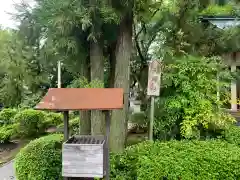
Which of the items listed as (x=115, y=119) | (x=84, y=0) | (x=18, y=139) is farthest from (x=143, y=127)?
(x=18, y=139)

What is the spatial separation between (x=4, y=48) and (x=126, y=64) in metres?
10.6

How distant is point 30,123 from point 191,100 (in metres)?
7.34

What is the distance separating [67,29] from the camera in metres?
5.84

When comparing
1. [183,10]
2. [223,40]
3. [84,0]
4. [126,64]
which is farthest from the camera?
[223,40]

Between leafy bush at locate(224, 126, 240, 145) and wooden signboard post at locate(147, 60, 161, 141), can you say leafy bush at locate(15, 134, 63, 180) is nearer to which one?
wooden signboard post at locate(147, 60, 161, 141)

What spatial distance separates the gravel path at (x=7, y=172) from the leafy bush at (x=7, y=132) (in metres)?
2.97

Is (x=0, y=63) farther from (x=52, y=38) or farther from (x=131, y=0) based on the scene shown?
(x=131, y=0)

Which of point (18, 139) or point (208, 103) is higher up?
point (208, 103)

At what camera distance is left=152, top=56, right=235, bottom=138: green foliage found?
20.2 ft

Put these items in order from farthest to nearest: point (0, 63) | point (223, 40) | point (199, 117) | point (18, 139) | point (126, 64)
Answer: point (0, 63)
point (18, 139)
point (223, 40)
point (126, 64)
point (199, 117)

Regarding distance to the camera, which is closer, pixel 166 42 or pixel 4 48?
pixel 166 42

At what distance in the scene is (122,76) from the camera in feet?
21.7

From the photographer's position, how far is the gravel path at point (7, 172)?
278 inches

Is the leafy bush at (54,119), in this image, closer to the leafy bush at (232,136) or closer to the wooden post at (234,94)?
the wooden post at (234,94)
